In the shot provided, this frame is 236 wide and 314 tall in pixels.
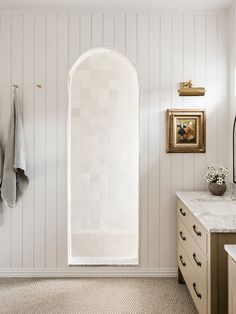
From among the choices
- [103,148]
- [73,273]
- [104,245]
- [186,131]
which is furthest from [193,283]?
[103,148]

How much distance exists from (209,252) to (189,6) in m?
2.32

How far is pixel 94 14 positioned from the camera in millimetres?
3402

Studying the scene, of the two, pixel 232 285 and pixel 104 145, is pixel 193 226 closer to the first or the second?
pixel 232 285

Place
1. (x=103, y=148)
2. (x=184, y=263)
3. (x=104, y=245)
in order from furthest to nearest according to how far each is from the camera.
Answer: (x=103, y=148)
(x=104, y=245)
(x=184, y=263)

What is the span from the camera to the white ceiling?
320 centimetres

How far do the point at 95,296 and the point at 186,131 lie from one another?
172 cm

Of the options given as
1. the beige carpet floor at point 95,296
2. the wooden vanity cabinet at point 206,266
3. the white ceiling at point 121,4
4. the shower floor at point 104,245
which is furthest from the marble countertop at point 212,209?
the white ceiling at point 121,4

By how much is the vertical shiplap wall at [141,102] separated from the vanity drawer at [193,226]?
1.12 ft

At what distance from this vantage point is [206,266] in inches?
84.8

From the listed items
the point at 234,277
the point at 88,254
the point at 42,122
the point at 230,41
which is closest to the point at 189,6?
the point at 230,41

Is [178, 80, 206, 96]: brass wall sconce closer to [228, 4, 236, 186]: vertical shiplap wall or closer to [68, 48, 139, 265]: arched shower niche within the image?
[228, 4, 236, 186]: vertical shiplap wall

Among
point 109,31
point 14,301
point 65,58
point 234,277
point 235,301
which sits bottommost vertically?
point 14,301

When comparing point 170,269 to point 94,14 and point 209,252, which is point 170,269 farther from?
point 94,14

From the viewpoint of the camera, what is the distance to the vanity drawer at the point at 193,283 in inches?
88.1
